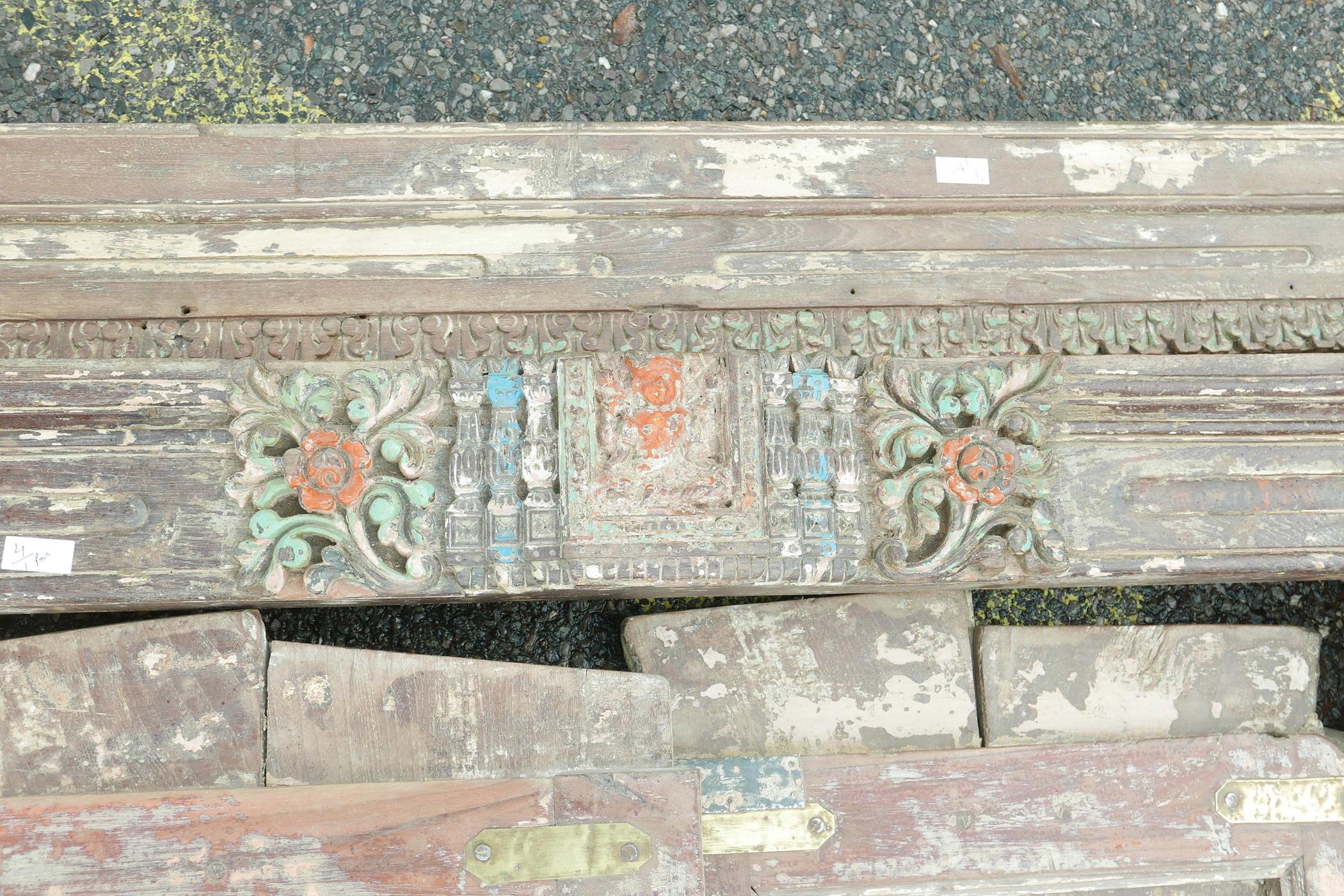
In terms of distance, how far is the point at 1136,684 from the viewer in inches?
93.4

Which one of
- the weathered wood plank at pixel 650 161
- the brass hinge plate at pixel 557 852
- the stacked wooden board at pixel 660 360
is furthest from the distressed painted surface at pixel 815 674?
the weathered wood plank at pixel 650 161

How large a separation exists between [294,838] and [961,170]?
190 centimetres

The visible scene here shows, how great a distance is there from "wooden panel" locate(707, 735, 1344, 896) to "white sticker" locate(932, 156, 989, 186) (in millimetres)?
1222

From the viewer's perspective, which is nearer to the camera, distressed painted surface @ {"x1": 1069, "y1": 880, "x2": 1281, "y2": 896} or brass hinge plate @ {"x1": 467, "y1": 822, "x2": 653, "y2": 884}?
brass hinge plate @ {"x1": 467, "y1": 822, "x2": 653, "y2": 884}

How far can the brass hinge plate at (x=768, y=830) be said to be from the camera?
211 centimetres

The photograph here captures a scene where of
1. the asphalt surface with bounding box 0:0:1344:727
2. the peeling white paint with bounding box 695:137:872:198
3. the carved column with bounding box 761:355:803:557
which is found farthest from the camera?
the asphalt surface with bounding box 0:0:1344:727

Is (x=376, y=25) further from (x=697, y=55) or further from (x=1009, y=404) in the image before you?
(x=1009, y=404)

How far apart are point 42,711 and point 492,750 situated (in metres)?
0.86

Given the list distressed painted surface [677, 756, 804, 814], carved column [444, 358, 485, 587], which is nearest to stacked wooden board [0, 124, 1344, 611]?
carved column [444, 358, 485, 587]

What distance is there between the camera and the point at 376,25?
8.23ft

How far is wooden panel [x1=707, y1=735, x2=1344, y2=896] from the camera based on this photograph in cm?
213

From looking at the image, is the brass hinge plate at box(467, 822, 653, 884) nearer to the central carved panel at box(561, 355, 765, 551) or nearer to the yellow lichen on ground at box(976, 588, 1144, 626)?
the central carved panel at box(561, 355, 765, 551)

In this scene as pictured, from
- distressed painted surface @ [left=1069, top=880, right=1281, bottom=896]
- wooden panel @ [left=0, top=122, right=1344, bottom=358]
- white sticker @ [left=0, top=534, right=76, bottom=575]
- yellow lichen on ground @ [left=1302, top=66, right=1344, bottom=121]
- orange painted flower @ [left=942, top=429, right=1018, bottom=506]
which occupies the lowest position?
distressed painted surface @ [left=1069, top=880, right=1281, bottom=896]

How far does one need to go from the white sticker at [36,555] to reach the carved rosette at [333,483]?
1.08 feet
